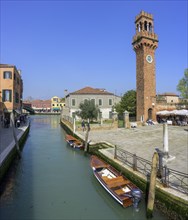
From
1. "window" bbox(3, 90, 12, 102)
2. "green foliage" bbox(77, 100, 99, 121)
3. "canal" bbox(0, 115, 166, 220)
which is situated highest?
"window" bbox(3, 90, 12, 102)

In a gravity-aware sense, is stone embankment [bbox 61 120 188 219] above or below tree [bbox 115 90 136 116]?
below

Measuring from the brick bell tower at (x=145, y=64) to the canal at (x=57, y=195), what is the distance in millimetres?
18418

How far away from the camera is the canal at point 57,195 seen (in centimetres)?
834

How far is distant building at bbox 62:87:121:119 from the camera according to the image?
4878 cm

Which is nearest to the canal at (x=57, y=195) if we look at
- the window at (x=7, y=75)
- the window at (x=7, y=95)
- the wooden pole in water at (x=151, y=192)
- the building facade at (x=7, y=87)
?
the wooden pole in water at (x=151, y=192)

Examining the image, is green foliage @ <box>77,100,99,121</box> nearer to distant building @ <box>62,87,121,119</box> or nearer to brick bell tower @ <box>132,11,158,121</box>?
brick bell tower @ <box>132,11,158,121</box>

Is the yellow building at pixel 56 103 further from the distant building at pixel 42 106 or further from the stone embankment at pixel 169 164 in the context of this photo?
the stone embankment at pixel 169 164

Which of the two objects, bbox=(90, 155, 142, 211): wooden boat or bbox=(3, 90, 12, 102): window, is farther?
bbox=(3, 90, 12, 102): window

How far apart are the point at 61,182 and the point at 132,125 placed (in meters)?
17.8

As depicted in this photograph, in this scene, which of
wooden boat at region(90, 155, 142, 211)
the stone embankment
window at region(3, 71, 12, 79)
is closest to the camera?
the stone embankment

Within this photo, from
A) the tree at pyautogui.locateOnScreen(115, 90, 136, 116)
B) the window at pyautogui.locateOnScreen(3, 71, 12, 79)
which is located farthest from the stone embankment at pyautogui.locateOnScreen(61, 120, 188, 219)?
the tree at pyautogui.locateOnScreen(115, 90, 136, 116)

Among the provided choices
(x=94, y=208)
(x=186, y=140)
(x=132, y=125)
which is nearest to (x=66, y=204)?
(x=94, y=208)

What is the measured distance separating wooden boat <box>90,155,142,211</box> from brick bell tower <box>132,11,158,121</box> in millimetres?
21344

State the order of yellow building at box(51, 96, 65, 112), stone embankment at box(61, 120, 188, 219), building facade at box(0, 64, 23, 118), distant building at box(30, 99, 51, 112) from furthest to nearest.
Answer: distant building at box(30, 99, 51, 112) → yellow building at box(51, 96, 65, 112) → building facade at box(0, 64, 23, 118) → stone embankment at box(61, 120, 188, 219)
